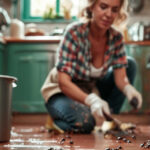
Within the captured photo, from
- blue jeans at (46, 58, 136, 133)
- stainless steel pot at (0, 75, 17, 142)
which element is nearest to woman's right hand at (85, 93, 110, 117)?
blue jeans at (46, 58, 136, 133)

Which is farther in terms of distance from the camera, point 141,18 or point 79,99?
point 141,18

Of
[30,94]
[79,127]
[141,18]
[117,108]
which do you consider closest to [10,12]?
[30,94]

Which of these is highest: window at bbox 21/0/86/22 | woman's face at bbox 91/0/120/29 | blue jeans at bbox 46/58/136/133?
window at bbox 21/0/86/22

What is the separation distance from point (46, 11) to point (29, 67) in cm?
81

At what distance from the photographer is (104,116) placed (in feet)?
5.68

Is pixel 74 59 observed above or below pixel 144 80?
above

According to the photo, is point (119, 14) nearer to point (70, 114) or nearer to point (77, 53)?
point (77, 53)

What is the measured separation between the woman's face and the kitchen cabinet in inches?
51.9

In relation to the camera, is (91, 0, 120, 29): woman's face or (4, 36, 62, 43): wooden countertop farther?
(4, 36, 62, 43): wooden countertop

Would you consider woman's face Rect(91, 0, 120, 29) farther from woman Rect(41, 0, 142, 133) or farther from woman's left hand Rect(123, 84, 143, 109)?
woman's left hand Rect(123, 84, 143, 109)

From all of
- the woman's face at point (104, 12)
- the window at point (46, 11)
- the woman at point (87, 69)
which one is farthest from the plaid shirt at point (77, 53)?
the window at point (46, 11)

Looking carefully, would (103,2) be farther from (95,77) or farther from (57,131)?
(57,131)

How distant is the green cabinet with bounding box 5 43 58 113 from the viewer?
3131 millimetres

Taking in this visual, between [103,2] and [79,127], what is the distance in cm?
67
